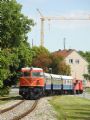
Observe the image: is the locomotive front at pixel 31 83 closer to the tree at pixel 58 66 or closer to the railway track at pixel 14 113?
the railway track at pixel 14 113

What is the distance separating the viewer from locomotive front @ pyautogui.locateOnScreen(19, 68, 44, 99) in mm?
57094

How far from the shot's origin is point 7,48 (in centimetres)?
6184

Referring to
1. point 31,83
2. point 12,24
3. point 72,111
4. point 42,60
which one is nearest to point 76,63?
point 42,60

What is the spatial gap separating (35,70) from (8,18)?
22.6ft

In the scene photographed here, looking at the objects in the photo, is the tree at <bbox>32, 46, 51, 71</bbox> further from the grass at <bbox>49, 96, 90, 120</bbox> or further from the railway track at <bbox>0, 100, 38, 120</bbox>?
the railway track at <bbox>0, 100, 38, 120</bbox>

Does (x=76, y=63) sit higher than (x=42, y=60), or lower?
higher

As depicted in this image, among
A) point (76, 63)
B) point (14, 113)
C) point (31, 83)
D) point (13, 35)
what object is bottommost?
point (14, 113)

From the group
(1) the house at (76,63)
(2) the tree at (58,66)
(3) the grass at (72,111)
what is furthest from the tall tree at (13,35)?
(1) the house at (76,63)

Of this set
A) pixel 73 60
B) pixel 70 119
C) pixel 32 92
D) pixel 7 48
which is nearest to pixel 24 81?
pixel 32 92

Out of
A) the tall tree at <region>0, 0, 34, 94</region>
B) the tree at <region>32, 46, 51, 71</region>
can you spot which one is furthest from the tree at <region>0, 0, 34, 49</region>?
the tree at <region>32, 46, 51, 71</region>

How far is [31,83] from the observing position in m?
57.2

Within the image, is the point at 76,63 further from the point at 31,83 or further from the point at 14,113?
the point at 14,113

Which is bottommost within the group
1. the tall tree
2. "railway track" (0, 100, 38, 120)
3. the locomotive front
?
"railway track" (0, 100, 38, 120)

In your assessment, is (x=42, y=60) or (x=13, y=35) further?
(x=42, y=60)
